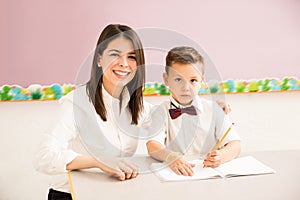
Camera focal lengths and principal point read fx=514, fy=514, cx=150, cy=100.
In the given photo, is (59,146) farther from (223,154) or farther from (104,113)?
(223,154)

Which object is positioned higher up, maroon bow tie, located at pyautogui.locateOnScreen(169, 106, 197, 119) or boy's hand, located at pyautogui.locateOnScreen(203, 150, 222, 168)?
maroon bow tie, located at pyautogui.locateOnScreen(169, 106, 197, 119)

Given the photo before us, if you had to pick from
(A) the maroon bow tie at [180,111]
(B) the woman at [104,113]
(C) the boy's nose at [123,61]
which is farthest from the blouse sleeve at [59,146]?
(A) the maroon bow tie at [180,111]

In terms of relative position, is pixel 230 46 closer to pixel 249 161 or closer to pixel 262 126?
pixel 262 126

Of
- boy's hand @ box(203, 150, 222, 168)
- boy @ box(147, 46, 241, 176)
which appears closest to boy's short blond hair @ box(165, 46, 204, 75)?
boy @ box(147, 46, 241, 176)

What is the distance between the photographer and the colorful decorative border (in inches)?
93.4

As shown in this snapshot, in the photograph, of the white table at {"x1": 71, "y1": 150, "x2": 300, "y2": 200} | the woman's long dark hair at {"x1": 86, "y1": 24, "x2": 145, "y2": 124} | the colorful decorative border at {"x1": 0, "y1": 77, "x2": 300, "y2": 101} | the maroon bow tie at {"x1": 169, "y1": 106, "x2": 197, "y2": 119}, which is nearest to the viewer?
the white table at {"x1": 71, "y1": 150, "x2": 300, "y2": 200}

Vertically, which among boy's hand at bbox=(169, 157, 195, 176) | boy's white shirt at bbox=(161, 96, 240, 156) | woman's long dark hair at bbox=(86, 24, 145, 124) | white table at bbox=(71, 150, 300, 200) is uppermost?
woman's long dark hair at bbox=(86, 24, 145, 124)

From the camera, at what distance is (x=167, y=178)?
1.72 m

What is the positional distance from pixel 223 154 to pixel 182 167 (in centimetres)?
20

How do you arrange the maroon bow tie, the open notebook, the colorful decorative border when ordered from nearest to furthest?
Answer: the open notebook, the maroon bow tie, the colorful decorative border

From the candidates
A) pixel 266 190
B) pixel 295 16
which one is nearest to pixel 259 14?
pixel 295 16

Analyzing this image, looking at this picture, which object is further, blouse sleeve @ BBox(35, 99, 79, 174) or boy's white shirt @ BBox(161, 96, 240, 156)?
boy's white shirt @ BBox(161, 96, 240, 156)

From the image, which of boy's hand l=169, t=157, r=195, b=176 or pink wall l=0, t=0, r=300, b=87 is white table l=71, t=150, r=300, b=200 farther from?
pink wall l=0, t=0, r=300, b=87

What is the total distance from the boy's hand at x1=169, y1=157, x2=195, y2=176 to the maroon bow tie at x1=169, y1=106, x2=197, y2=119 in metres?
0.25
